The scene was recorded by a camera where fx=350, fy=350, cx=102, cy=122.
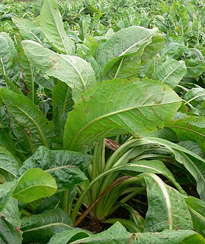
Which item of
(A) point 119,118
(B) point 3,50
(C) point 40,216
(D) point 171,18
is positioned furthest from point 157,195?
(D) point 171,18

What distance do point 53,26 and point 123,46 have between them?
309 mm

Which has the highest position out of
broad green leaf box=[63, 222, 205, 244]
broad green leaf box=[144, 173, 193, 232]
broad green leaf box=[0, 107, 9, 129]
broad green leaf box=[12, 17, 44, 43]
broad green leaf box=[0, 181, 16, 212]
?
broad green leaf box=[12, 17, 44, 43]

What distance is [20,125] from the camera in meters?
1.42

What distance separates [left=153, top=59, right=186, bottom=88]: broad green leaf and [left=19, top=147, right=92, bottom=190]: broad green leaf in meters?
0.67

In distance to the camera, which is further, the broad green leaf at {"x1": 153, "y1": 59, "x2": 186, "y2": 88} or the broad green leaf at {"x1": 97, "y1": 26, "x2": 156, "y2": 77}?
the broad green leaf at {"x1": 153, "y1": 59, "x2": 186, "y2": 88}

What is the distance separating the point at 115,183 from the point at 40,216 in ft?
1.25

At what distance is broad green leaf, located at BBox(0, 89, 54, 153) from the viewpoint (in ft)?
4.38

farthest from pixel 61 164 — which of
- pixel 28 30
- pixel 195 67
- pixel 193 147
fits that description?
pixel 195 67

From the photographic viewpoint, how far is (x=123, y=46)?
4.93 feet

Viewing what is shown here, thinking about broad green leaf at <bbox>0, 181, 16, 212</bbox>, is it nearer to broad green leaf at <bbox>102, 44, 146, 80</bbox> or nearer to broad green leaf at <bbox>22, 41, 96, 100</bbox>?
broad green leaf at <bbox>22, 41, 96, 100</bbox>

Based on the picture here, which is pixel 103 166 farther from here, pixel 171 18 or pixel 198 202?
pixel 171 18

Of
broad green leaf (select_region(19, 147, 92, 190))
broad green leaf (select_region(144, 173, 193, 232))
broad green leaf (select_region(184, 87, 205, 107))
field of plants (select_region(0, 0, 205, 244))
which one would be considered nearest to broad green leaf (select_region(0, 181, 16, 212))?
field of plants (select_region(0, 0, 205, 244))

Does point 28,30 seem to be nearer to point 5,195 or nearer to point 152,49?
point 152,49

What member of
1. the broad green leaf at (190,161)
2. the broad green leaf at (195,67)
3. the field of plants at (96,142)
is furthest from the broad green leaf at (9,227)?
the broad green leaf at (195,67)
